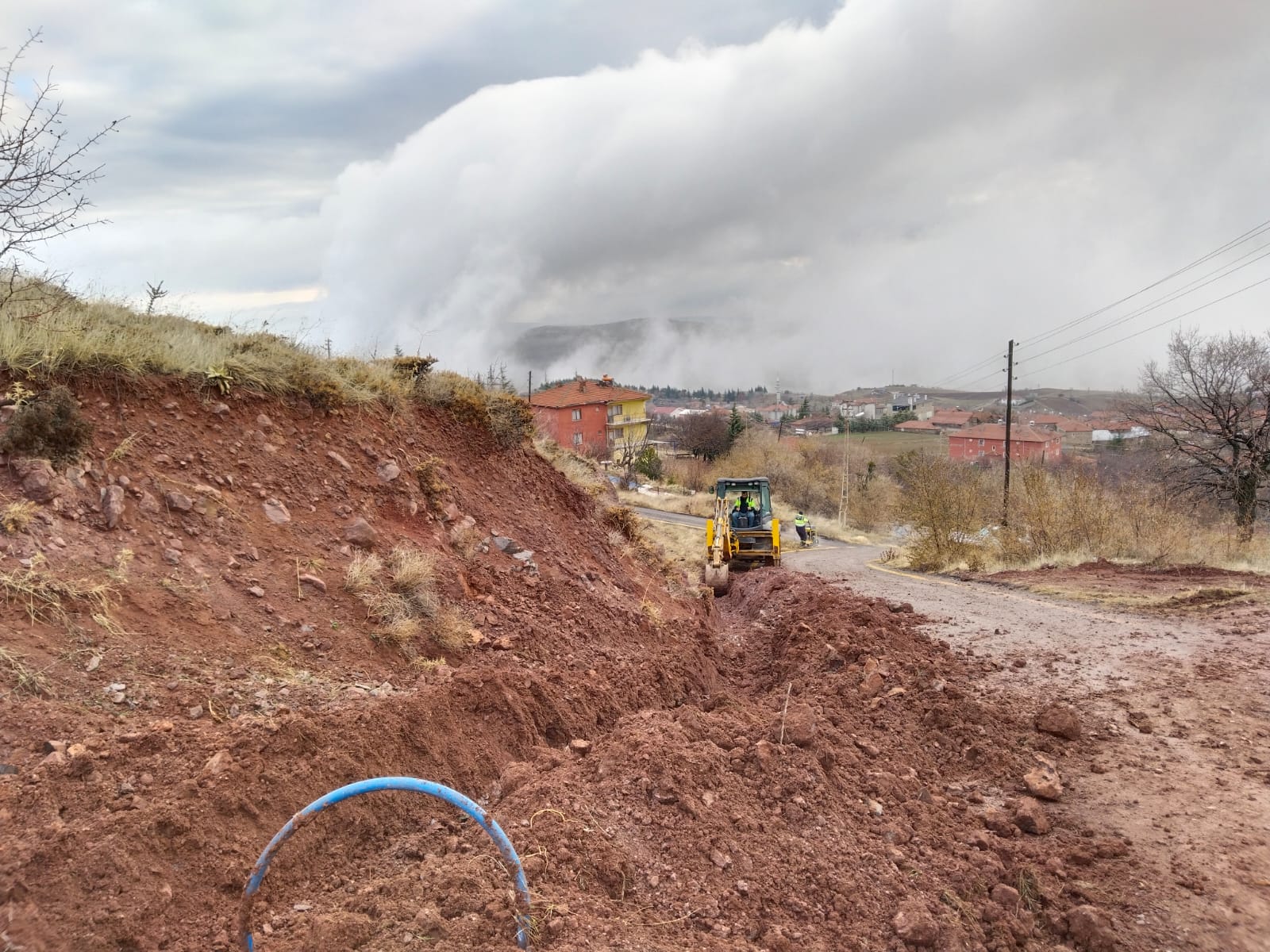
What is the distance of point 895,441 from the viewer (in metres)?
96.1

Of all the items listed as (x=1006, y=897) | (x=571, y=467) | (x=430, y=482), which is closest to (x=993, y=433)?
(x=571, y=467)

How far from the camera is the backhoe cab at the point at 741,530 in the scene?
18.8 m

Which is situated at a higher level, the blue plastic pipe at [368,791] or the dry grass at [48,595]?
the dry grass at [48,595]

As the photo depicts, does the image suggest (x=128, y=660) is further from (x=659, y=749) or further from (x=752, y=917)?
(x=752, y=917)

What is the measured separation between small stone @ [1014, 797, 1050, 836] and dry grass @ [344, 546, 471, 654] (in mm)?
4115

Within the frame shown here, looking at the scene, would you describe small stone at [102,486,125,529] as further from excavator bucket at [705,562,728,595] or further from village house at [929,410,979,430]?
village house at [929,410,979,430]

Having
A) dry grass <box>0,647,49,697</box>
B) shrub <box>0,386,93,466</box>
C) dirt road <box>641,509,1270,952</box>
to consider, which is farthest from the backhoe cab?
dry grass <box>0,647,49,697</box>

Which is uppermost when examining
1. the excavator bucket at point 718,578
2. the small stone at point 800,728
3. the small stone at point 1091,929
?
the small stone at point 800,728

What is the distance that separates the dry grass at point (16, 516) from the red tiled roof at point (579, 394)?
6019 centimetres

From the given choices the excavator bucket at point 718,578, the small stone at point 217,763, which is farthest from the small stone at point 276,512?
the excavator bucket at point 718,578

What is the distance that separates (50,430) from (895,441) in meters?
98.9

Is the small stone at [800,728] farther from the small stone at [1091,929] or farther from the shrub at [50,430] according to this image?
the shrub at [50,430]

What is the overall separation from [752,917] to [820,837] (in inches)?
35.7

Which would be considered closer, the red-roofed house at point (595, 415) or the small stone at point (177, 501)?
the small stone at point (177, 501)
